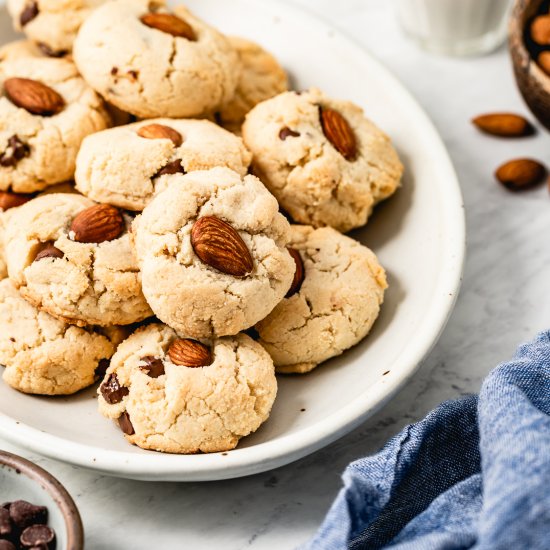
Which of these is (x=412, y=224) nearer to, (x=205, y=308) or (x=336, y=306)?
(x=336, y=306)

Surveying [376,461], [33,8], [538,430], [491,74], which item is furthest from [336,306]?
[491,74]

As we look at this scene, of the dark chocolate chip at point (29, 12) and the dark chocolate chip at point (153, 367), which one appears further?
the dark chocolate chip at point (29, 12)

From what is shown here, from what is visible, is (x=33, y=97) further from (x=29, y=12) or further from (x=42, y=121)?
(x=29, y=12)

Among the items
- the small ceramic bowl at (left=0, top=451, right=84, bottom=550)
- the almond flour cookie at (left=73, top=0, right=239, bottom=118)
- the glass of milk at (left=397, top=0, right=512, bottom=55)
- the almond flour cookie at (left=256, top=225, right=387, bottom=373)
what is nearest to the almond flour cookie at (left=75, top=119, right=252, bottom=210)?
the almond flour cookie at (left=73, top=0, right=239, bottom=118)

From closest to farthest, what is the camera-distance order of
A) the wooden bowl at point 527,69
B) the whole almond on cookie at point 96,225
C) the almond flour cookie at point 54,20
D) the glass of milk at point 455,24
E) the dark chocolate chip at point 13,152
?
the whole almond on cookie at point 96,225
the dark chocolate chip at point 13,152
the almond flour cookie at point 54,20
the wooden bowl at point 527,69
the glass of milk at point 455,24

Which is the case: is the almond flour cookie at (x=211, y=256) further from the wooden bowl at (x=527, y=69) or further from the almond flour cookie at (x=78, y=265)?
the wooden bowl at (x=527, y=69)

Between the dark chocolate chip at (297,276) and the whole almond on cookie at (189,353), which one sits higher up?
the dark chocolate chip at (297,276)

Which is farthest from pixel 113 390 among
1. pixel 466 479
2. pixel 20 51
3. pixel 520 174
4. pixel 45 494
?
pixel 520 174

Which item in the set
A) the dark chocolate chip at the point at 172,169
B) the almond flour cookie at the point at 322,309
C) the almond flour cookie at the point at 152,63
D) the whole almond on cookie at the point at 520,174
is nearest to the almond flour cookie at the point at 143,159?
the dark chocolate chip at the point at 172,169
